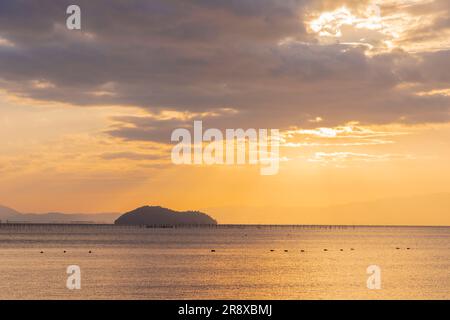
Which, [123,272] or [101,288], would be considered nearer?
[101,288]

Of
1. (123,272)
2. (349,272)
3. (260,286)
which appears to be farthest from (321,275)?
(123,272)

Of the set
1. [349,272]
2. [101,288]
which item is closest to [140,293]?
[101,288]

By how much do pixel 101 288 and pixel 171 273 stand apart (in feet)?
76.5

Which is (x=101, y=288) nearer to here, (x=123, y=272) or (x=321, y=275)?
(x=123, y=272)

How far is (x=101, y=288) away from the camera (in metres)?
78.2

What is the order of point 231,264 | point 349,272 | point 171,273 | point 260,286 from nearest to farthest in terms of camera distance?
point 260,286
point 171,273
point 349,272
point 231,264
